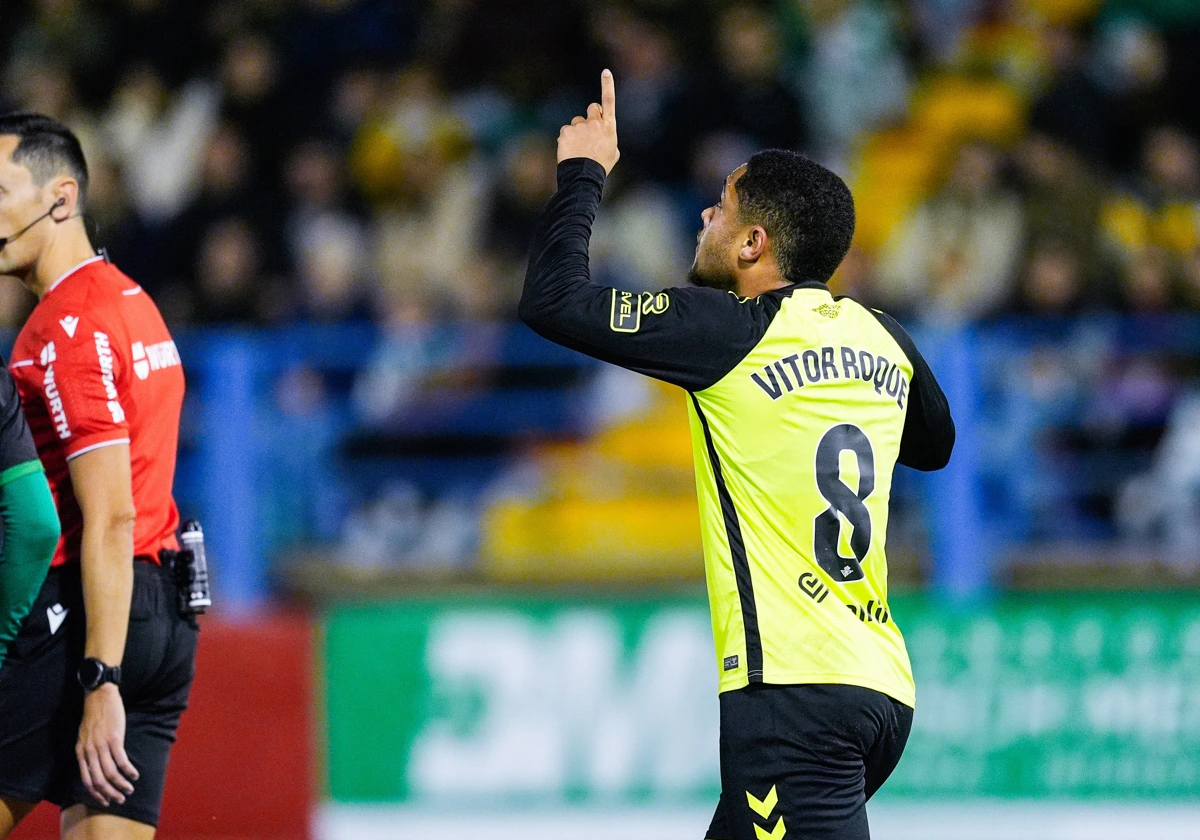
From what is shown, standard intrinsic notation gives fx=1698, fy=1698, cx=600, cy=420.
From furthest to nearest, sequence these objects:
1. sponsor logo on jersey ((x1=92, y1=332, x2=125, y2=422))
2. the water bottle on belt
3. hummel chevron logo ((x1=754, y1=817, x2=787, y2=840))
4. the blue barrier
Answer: the blue barrier, the water bottle on belt, sponsor logo on jersey ((x1=92, y1=332, x2=125, y2=422)), hummel chevron logo ((x1=754, y1=817, x2=787, y2=840))

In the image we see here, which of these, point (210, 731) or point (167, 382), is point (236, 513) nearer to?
point (210, 731)

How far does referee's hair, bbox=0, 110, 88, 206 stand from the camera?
4.30 metres

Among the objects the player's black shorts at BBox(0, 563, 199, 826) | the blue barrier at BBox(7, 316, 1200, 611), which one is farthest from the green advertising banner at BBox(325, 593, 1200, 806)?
the player's black shorts at BBox(0, 563, 199, 826)

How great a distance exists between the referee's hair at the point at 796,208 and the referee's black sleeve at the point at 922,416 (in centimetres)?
23

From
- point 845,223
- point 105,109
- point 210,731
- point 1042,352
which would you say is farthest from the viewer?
point 105,109

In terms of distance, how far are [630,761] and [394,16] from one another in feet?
20.9

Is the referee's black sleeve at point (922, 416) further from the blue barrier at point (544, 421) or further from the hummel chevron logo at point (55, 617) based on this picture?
the blue barrier at point (544, 421)

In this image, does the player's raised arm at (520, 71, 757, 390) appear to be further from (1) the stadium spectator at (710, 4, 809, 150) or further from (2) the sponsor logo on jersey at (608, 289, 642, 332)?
(1) the stadium spectator at (710, 4, 809, 150)

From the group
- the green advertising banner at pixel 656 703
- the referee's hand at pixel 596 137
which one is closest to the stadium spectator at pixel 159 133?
the green advertising banner at pixel 656 703

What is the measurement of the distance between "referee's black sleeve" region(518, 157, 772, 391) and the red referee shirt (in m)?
1.03

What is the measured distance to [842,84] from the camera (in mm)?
11750

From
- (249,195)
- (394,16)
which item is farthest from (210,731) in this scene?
(394,16)

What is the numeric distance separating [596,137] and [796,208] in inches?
20.6

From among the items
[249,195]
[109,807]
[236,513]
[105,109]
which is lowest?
[109,807]
